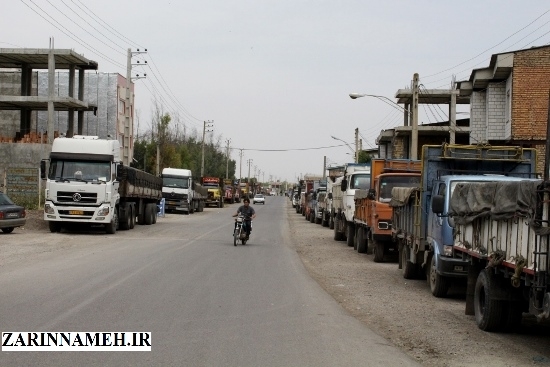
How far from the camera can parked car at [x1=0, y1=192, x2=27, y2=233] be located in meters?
27.8

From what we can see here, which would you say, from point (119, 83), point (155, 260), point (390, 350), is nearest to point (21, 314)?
point (390, 350)

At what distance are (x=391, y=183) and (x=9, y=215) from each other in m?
14.6

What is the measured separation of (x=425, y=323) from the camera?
37.3 feet

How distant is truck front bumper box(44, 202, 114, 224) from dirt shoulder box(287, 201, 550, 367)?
1246 centimetres

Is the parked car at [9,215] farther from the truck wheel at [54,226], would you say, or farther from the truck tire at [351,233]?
the truck tire at [351,233]

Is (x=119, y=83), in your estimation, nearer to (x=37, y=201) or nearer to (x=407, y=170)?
(x=37, y=201)

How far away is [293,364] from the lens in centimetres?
793

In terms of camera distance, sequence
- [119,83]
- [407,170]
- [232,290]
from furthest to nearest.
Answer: [119,83] < [407,170] < [232,290]

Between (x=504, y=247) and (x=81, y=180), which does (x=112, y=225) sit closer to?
(x=81, y=180)

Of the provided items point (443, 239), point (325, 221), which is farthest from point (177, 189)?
point (443, 239)

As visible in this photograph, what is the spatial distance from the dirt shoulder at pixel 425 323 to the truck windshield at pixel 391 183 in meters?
2.79

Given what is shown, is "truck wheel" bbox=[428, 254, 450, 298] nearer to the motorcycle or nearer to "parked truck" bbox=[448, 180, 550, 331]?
"parked truck" bbox=[448, 180, 550, 331]

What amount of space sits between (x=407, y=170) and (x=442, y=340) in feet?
46.9

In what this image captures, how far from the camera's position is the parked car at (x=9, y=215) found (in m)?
27.8
